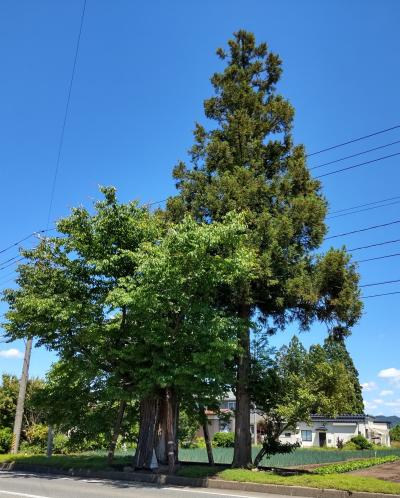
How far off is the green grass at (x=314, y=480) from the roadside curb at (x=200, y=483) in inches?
10.4

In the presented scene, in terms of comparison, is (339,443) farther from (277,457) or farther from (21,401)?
(21,401)

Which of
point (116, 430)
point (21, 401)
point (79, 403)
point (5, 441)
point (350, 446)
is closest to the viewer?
point (116, 430)

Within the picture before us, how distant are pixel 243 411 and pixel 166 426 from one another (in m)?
3.07

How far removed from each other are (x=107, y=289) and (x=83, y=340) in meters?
2.12

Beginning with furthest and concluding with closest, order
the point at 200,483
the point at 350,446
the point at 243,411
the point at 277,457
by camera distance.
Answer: the point at 350,446 → the point at 277,457 → the point at 243,411 → the point at 200,483

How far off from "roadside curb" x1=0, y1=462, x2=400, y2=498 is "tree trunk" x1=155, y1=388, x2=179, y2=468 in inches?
55.7

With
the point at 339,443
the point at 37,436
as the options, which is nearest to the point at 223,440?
the point at 339,443

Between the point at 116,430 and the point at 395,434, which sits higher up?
the point at 395,434

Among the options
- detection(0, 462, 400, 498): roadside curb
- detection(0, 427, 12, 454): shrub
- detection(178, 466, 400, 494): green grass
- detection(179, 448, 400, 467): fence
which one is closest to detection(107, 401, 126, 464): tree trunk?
detection(0, 462, 400, 498): roadside curb

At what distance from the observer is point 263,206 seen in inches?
795

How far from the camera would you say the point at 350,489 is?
12.3 meters

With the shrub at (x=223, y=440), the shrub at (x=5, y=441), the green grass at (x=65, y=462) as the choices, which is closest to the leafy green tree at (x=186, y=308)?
the green grass at (x=65, y=462)

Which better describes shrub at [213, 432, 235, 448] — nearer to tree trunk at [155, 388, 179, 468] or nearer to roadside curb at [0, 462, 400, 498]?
roadside curb at [0, 462, 400, 498]

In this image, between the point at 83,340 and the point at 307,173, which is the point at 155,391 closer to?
the point at 83,340
